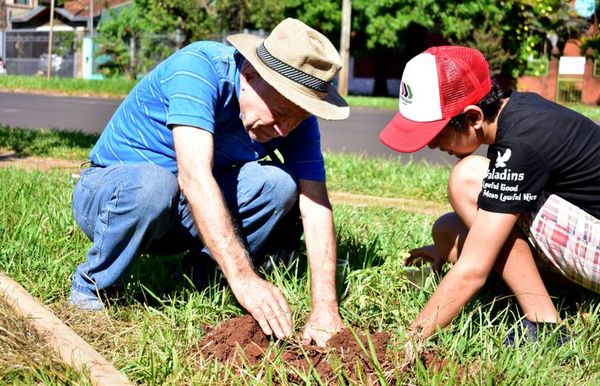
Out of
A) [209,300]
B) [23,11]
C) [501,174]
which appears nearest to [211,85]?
[209,300]

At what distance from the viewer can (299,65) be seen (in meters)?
2.80

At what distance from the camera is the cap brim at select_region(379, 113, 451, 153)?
2768 mm

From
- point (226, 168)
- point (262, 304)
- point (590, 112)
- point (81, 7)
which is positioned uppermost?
point (81, 7)

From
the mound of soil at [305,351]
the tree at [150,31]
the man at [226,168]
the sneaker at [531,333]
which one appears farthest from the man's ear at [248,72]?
the tree at [150,31]

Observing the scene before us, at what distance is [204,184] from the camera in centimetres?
277

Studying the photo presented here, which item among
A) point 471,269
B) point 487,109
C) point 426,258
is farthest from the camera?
point 426,258

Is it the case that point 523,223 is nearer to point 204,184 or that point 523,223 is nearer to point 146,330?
point 204,184

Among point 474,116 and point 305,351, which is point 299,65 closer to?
point 474,116

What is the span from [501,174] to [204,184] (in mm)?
968

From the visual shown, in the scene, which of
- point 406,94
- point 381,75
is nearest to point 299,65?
point 406,94

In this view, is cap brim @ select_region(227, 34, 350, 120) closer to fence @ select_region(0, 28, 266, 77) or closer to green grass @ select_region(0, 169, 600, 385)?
green grass @ select_region(0, 169, 600, 385)

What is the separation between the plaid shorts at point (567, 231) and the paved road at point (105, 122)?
19.6 feet

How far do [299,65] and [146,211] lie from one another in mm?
770

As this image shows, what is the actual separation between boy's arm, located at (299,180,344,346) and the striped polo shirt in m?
0.09
